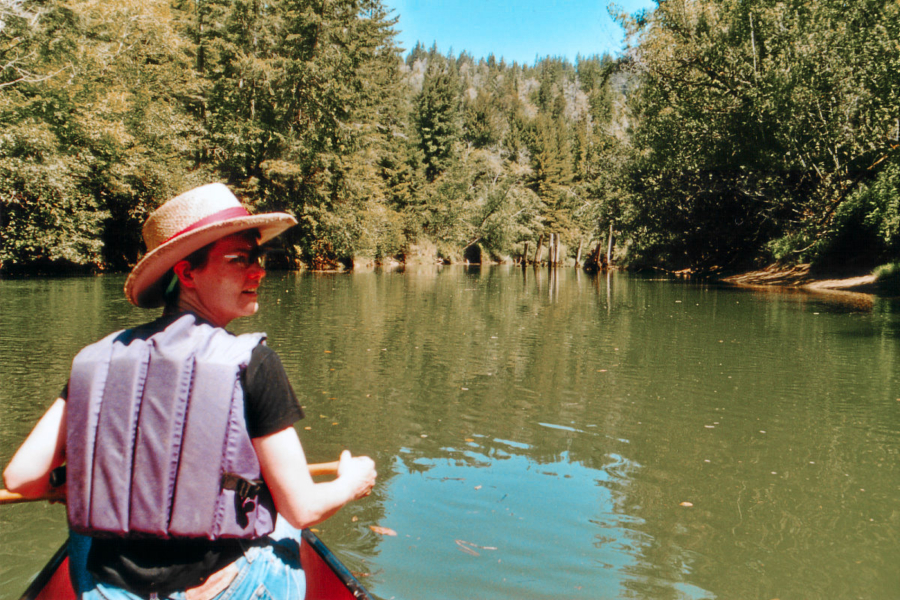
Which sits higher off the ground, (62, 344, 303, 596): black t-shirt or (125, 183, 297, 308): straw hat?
(125, 183, 297, 308): straw hat

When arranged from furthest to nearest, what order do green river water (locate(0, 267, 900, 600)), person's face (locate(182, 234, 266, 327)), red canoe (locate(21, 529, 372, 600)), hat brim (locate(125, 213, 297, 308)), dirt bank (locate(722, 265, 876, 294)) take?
1. dirt bank (locate(722, 265, 876, 294))
2. green river water (locate(0, 267, 900, 600))
3. red canoe (locate(21, 529, 372, 600))
4. person's face (locate(182, 234, 266, 327))
5. hat brim (locate(125, 213, 297, 308))

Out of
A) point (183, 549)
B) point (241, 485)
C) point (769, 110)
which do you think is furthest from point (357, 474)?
point (769, 110)

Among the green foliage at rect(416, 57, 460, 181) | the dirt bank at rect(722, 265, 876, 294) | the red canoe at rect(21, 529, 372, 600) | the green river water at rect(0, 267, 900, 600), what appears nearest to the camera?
the red canoe at rect(21, 529, 372, 600)

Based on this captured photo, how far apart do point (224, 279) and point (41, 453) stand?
26.4 inches

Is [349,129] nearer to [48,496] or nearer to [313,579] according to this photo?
[313,579]

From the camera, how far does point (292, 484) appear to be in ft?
6.07

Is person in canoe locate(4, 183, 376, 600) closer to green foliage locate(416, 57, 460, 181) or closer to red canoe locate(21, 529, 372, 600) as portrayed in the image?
red canoe locate(21, 529, 372, 600)

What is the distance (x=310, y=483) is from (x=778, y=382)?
775cm

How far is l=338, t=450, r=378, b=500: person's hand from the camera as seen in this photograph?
210 cm

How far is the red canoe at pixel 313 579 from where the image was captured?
2.38 meters

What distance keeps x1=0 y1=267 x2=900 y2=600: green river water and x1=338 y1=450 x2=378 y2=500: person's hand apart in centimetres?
158

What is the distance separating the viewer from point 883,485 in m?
5.05

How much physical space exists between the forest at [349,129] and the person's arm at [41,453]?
919 inches

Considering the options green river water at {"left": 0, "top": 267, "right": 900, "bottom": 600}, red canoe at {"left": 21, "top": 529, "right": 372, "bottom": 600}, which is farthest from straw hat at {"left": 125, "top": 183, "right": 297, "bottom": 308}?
green river water at {"left": 0, "top": 267, "right": 900, "bottom": 600}
